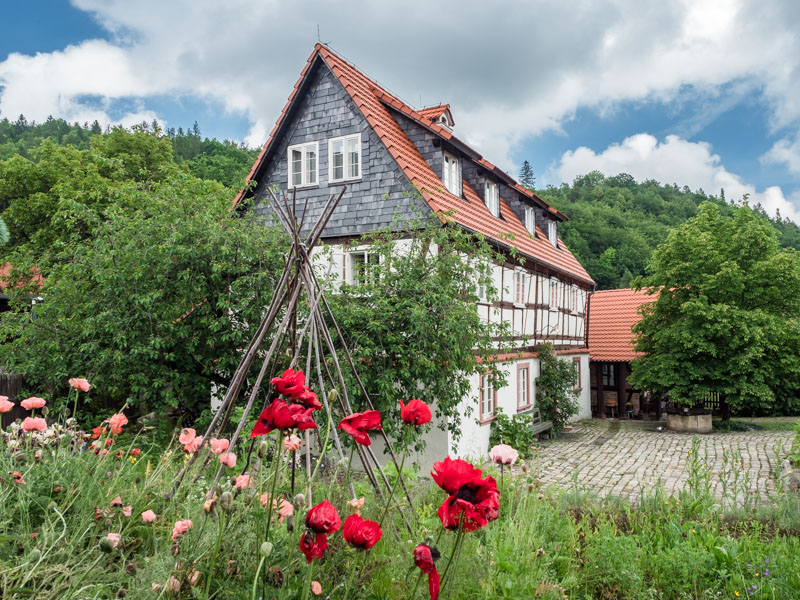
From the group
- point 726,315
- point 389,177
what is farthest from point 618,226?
point 389,177

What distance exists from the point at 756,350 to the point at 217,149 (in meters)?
25.2

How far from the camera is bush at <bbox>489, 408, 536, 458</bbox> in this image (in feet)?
40.5

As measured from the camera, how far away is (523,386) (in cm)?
1505

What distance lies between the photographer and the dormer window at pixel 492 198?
1490 centimetres

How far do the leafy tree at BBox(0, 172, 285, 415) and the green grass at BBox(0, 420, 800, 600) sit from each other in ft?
14.2

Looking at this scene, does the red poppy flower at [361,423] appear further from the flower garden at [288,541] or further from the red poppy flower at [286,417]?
the red poppy flower at [286,417]

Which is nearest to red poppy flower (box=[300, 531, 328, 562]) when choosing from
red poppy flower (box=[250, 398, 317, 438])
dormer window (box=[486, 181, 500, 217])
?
red poppy flower (box=[250, 398, 317, 438])

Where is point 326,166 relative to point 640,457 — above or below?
above

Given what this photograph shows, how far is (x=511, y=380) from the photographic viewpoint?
1406 centimetres

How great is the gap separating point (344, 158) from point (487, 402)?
6.09 metres

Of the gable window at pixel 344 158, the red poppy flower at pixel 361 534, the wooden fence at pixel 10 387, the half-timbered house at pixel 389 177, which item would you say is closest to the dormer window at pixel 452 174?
the half-timbered house at pixel 389 177

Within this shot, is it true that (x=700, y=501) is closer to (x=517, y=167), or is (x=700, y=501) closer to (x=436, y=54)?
(x=436, y=54)

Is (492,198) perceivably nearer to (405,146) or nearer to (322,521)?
(405,146)

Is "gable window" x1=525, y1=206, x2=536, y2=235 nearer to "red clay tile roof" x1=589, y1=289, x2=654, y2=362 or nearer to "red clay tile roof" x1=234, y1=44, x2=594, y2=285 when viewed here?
"red clay tile roof" x1=234, y1=44, x2=594, y2=285
